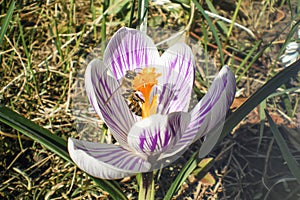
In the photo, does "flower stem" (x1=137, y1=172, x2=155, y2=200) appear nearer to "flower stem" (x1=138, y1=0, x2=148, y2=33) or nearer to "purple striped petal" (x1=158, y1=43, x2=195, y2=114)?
"purple striped petal" (x1=158, y1=43, x2=195, y2=114)

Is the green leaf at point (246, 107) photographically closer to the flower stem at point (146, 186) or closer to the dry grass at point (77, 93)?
the flower stem at point (146, 186)

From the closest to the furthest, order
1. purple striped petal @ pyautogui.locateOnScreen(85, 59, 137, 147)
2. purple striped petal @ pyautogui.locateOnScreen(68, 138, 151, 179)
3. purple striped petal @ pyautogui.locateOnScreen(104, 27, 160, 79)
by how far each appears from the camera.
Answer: purple striped petal @ pyautogui.locateOnScreen(68, 138, 151, 179) → purple striped petal @ pyautogui.locateOnScreen(85, 59, 137, 147) → purple striped petal @ pyautogui.locateOnScreen(104, 27, 160, 79)

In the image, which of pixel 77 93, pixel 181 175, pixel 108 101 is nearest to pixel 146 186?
pixel 181 175

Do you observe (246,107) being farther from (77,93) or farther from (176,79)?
(77,93)

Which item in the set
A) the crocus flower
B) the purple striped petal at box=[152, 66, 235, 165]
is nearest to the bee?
the crocus flower

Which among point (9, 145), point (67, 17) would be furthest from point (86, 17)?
point (9, 145)

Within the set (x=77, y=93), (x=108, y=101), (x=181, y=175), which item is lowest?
(x=77, y=93)

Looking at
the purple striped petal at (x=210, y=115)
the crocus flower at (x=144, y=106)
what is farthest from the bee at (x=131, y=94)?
the purple striped petal at (x=210, y=115)
